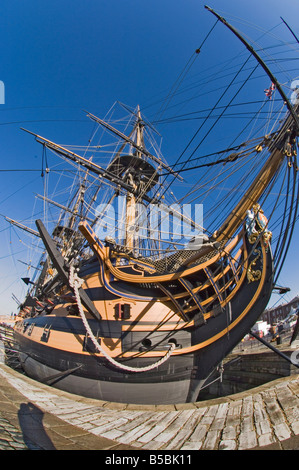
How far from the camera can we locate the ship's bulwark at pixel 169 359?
5332 mm

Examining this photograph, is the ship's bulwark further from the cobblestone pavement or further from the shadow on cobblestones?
the shadow on cobblestones

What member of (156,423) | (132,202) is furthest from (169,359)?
(132,202)

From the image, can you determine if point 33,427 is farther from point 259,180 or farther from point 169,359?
point 259,180

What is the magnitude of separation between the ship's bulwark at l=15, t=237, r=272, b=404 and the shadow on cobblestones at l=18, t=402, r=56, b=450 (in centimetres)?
298

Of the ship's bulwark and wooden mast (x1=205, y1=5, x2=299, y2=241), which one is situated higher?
wooden mast (x1=205, y1=5, x2=299, y2=241)

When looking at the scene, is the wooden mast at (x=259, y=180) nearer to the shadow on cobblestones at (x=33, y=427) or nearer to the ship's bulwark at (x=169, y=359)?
the ship's bulwark at (x=169, y=359)

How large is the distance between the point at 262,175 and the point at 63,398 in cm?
635

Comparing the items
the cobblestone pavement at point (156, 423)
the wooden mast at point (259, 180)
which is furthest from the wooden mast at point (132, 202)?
the cobblestone pavement at point (156, 423)

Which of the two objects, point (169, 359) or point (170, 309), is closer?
point (169, 359)

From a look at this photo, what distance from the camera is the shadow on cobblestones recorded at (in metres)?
2.16

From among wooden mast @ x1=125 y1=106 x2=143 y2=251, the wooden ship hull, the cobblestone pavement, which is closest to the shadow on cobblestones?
the cobblestone pavement

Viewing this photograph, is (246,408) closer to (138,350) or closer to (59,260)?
(138,350)

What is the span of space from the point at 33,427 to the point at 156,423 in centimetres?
161

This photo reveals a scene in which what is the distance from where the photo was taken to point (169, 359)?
5.77 m
